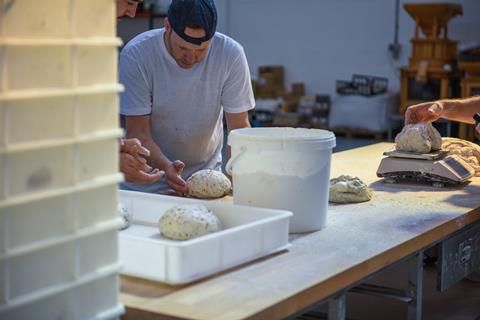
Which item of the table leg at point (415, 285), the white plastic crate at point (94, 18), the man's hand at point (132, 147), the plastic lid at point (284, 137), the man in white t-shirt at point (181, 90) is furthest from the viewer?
the man in white t-shirt at point (181, 90)

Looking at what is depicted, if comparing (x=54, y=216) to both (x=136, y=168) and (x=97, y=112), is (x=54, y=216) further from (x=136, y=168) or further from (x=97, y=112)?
(x=136, y=168)

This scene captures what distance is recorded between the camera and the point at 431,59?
8.23 metres

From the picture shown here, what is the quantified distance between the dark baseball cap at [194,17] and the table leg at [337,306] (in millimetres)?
1319

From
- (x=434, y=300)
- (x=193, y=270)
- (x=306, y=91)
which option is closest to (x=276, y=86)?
(x=306, y=91)

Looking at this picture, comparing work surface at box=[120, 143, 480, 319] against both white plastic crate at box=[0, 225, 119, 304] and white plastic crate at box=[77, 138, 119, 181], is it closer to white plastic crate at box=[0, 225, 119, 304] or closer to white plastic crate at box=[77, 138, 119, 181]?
white plastic crate at box=[0, 225, 119, 304]

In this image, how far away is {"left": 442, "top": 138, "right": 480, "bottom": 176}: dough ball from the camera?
3290 millimetres

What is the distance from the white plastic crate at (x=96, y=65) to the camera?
1.41 metres

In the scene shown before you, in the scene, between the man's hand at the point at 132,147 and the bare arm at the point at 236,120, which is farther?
the bare arm at the point at 236,120

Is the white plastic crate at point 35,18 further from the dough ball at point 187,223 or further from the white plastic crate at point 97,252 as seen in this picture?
the dough ball at point 187,223

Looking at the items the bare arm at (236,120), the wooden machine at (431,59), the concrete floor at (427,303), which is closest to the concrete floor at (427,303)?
the concrete floor at (427,303)

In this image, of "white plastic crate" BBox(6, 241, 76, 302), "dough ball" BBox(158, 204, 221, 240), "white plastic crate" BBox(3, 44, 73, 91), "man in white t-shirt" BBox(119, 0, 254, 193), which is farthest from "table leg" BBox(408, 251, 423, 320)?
"white plastic crate" BBox(3, 44, 73, 91)

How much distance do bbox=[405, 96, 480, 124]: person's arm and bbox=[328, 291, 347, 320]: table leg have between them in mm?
1485

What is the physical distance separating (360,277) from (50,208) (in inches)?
36.6

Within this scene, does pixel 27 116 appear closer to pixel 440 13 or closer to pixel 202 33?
pixel 202 33
